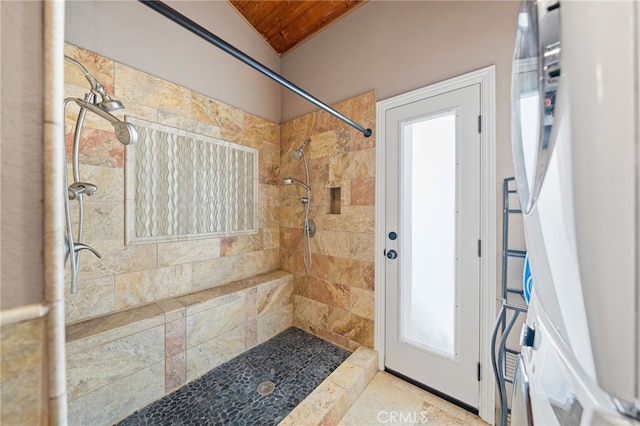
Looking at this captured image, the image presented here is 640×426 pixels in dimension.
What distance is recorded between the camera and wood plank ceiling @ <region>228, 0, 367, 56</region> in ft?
7.04

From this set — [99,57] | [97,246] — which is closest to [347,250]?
[97,246]

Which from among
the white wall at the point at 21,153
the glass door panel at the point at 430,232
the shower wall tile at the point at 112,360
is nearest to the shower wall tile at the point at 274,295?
the shower wall tile at the point at 112,360

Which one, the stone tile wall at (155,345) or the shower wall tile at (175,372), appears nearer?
the stone tile wall at (155,345)

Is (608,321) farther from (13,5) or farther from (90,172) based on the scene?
(90,172)

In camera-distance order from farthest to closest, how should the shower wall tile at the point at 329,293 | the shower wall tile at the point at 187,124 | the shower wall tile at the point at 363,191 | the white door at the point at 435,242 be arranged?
the shower wall tile at the point at 329,293, the shower wall tile at the point at 363,191, the shower wall tile at the point at 187,124, the white door at the point at 435,242

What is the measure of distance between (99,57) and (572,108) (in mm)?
2332

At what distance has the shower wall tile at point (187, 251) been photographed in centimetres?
182

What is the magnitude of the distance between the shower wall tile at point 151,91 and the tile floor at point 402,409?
8.48ft

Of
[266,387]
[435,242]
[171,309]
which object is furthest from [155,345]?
[435,242]

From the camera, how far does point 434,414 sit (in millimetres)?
1520

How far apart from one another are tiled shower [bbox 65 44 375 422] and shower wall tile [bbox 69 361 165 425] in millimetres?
42

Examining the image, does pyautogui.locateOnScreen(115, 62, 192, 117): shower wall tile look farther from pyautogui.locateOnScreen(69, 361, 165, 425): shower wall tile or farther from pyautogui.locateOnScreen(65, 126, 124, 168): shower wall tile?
pyautogui.locateOnScreen(69, 361, 165, 425): shower wall tile

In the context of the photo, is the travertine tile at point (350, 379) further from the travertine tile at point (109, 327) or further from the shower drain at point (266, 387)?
the travertine tile at point (109, 327)

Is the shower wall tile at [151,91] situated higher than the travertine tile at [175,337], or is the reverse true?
the shower wall tile at [151,91]
